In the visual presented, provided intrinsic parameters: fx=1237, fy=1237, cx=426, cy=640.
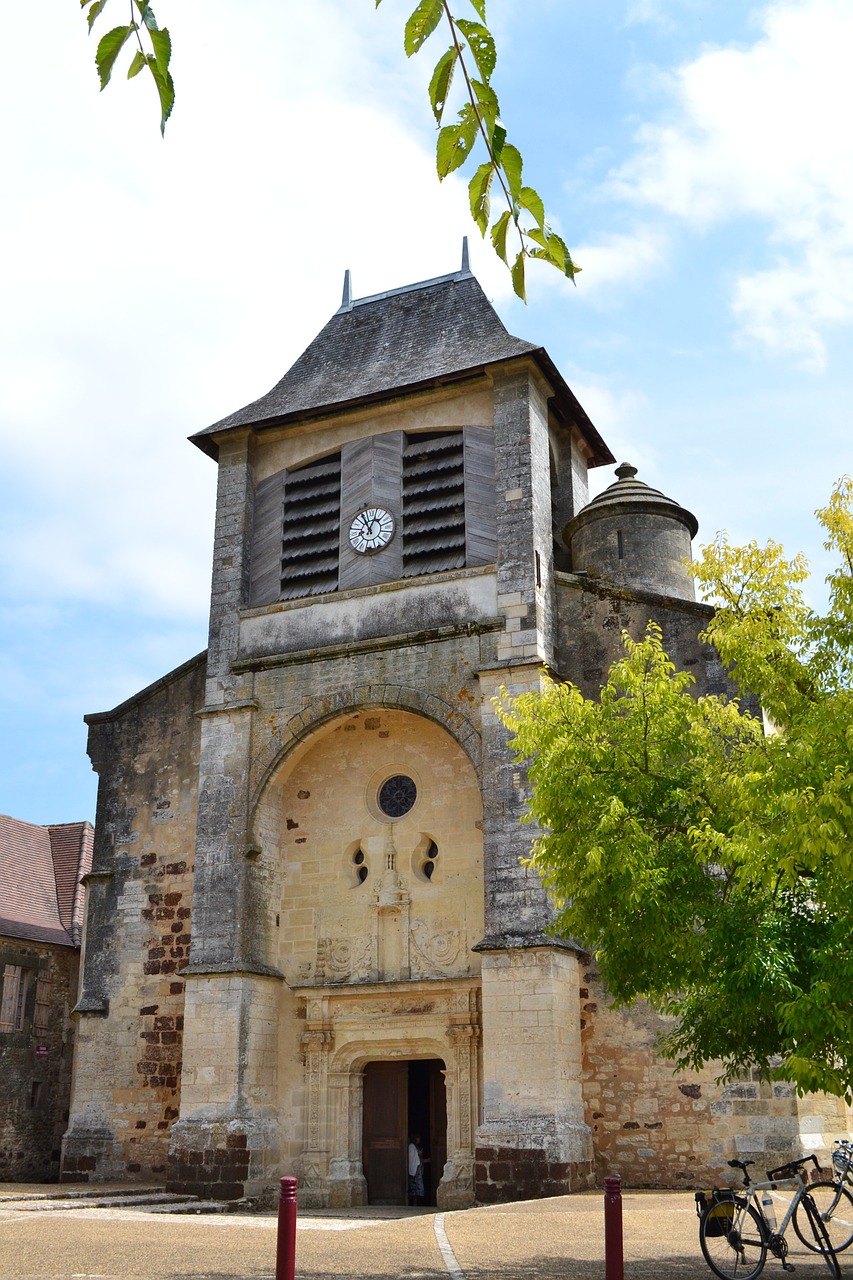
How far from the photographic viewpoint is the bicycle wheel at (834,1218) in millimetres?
8133

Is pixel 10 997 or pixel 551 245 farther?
pixel 10 997

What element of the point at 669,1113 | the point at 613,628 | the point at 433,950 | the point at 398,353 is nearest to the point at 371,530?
the point at 398,353

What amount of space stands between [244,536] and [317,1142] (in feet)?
26.1

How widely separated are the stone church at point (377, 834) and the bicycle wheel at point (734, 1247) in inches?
209

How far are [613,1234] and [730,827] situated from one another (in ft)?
9.40

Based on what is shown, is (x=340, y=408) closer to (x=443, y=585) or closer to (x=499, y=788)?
(x=443, y=585)

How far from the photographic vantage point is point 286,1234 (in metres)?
6.25

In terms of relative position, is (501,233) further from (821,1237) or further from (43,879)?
(43,879)

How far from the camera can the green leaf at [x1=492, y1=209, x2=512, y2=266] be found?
116 inches

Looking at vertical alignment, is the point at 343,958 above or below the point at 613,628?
below

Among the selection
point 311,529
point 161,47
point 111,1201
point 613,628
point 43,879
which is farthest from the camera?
point 43,879

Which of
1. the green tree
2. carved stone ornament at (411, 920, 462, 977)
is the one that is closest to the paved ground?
the green tree

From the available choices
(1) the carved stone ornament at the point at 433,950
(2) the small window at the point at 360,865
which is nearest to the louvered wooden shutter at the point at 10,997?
(2) the small window at the point at 360,865

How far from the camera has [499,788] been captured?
1415cm
